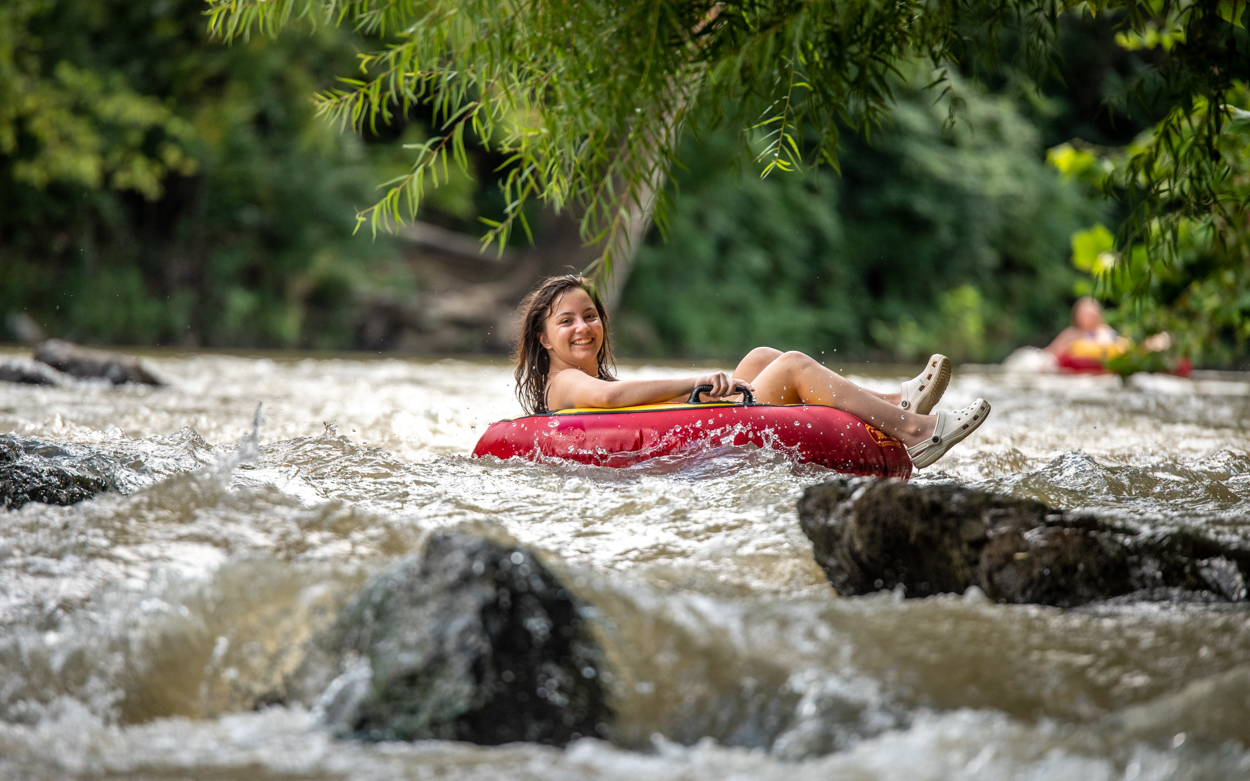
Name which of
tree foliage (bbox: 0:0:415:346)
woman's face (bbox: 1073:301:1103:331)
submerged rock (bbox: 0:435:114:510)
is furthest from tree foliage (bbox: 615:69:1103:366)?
submerged rock (bbox: 0:435:114:510)

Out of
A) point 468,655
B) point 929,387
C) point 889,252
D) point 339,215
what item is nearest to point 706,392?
point 929,387

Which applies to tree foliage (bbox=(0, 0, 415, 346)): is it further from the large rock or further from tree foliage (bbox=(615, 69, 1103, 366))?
the large rock

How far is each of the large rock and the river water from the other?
0.08 metres

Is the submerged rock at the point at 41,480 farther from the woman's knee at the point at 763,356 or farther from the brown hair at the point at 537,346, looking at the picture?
the woman's knee at the point at 763,356

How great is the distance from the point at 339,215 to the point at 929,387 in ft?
38.8

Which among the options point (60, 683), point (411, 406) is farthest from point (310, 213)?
point (60, 683)

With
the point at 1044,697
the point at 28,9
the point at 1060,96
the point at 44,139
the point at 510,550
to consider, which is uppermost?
the point at 1060,96

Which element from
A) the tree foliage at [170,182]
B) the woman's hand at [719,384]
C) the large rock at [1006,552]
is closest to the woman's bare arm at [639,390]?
the woman's hand at [719,384]

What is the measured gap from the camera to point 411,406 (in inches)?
266

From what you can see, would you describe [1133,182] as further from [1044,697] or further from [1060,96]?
[1060,96]

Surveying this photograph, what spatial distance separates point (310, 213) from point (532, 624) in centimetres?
1323

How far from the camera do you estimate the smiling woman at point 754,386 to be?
3.96m

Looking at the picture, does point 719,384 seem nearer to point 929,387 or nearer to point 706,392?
point 706,392

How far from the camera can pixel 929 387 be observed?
4047 mm
